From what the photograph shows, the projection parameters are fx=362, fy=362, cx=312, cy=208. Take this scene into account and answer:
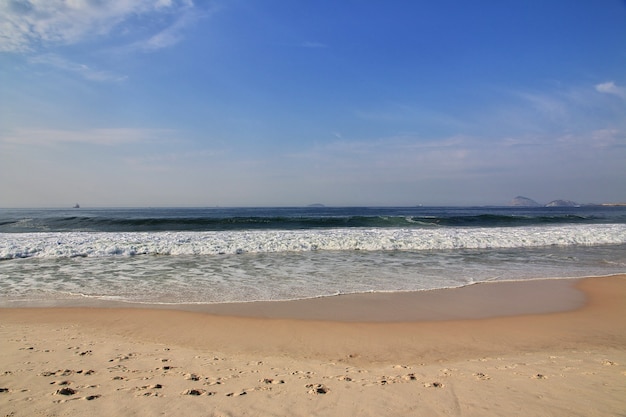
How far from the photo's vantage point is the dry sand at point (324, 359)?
325 centimetres

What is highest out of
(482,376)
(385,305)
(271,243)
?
(271,243)

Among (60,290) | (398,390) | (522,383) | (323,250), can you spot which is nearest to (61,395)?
(398,390)

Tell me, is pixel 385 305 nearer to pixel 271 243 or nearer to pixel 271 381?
pixel 271 381

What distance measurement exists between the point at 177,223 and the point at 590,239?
28293 mm

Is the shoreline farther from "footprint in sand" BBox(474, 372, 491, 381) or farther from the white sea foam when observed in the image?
the white sea foam

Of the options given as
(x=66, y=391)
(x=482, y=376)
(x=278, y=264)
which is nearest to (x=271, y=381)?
(x=66, y=391)

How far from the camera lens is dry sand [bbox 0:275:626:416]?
10.7 ft

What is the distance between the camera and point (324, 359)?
4539mm

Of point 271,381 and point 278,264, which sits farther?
point 278,264

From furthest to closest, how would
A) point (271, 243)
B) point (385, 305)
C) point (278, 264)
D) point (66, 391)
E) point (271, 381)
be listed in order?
point (271, 243)
point (278, 264)
point (385, 305)
point (271, 381)
point (66, 391)

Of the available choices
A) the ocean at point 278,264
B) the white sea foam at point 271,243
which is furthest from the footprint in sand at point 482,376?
the white sea foam at point 271,243

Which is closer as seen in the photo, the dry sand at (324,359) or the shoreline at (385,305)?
the dry sand at (324,359)

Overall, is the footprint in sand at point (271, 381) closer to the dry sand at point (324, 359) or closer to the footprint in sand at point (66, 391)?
the dry sand at point (324, 359)

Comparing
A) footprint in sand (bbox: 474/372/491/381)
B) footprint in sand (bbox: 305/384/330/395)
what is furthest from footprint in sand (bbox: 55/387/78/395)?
footprint in sand (bbox: 474/372/491/381)
